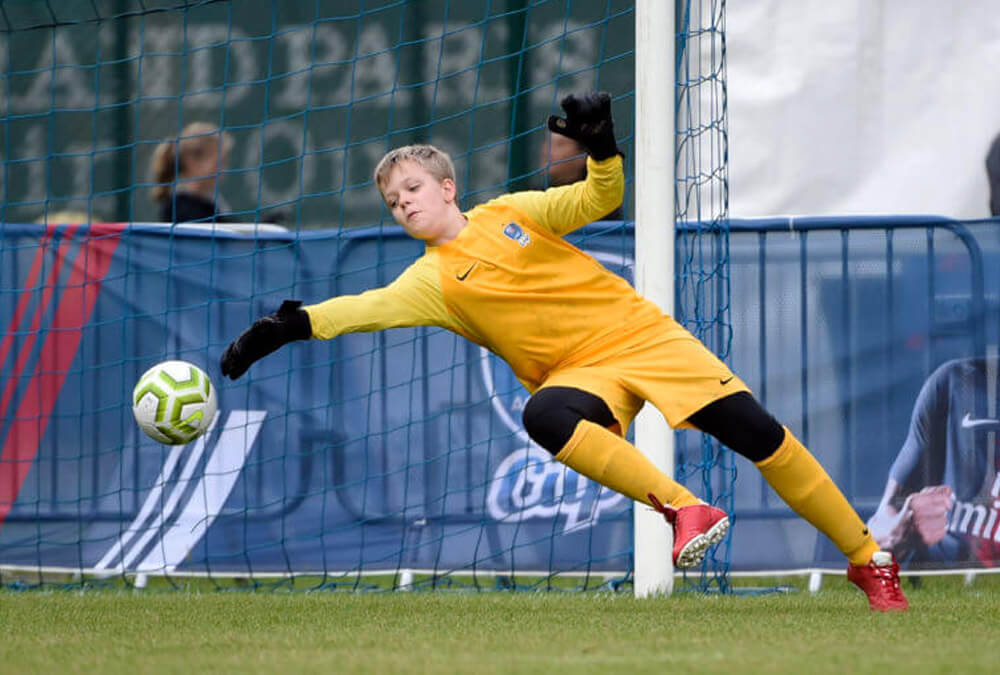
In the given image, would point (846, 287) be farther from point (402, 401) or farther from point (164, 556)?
point (164, 556)

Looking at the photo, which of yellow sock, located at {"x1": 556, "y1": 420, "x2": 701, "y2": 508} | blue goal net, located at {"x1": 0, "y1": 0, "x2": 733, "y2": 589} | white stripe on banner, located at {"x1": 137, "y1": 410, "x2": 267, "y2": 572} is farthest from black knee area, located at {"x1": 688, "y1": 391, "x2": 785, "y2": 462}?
white stripe on banner, located at {"x1": 137, "y1": 410, "x2": 267, "y2": 572}

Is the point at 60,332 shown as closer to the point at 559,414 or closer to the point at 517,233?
the point at 517,233

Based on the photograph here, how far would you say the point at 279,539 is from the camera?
6152mm

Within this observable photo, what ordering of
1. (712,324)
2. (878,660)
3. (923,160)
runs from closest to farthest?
(878,660) → (712,324) → (923,160)

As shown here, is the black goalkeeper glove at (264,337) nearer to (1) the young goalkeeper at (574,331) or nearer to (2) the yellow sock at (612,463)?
(1) the young goalkeeper at (574,331)

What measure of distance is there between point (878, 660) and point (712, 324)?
263cm

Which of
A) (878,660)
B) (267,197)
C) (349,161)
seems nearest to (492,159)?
(349,161)

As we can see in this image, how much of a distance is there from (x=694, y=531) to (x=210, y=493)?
2796 mm

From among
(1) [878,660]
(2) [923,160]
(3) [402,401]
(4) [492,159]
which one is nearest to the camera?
(1) [878,660]

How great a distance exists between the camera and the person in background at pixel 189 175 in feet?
23.3

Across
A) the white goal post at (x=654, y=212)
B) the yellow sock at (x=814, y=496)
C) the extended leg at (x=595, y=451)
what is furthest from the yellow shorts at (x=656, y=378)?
the white goal post at (x=654, y=212)

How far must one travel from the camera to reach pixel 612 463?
4.22 m

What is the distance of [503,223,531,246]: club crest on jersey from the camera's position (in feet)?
15.1

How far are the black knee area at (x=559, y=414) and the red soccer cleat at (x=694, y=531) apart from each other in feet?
1.23
